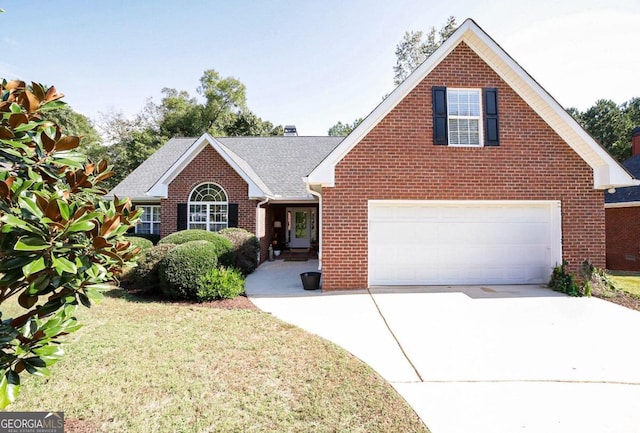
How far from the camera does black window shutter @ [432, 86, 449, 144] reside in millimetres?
8695

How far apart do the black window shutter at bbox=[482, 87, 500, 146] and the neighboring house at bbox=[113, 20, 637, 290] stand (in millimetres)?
29

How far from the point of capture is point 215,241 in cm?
954

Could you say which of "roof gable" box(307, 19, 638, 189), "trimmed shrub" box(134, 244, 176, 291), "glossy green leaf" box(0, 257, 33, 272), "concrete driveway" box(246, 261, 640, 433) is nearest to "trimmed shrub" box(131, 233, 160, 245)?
"trimmed shrub" box(134, 244, 176, 291)

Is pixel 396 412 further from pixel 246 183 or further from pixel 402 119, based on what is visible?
pixel 246 183

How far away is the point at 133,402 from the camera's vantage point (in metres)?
3.51

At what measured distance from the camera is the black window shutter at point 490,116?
873 cm

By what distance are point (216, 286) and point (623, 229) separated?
18.9 meters

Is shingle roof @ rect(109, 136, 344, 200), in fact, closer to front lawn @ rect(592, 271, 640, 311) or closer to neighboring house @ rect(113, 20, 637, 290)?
neighboring house @ rect(113, 20, 637, 290)

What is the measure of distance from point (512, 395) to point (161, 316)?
258 inches

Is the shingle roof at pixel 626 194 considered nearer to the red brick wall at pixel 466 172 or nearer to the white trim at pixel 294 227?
the red brick wall at pixel 466 172

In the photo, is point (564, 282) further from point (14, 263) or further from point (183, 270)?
point (14, 263)

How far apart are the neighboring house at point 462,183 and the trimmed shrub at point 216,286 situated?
2.55 metres

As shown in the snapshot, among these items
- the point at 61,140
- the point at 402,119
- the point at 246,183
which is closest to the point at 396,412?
the point at 61,140

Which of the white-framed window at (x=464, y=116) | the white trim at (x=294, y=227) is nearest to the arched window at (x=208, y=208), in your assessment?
the white trim at (x=294, y=227)
